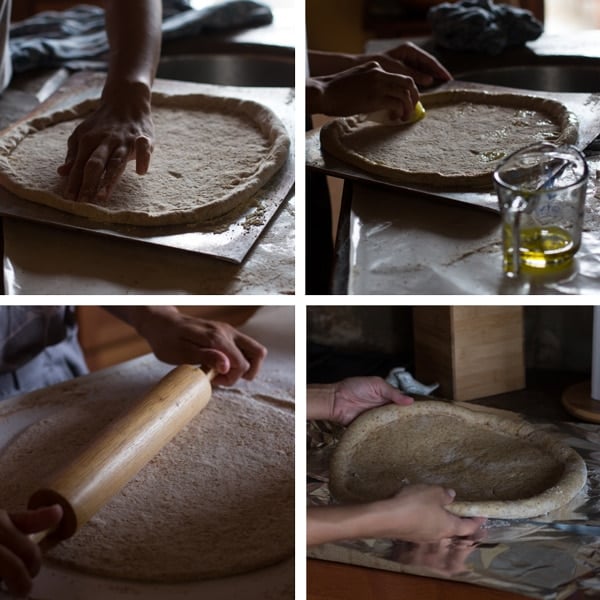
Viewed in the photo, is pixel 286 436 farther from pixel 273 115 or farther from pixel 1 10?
pixel 1 10

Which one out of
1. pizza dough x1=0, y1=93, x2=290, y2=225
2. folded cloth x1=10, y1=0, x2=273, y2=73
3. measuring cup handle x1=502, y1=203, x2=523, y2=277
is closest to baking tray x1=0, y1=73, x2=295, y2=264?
pizza dough x1=0, y1=93, x2=290, y2=225

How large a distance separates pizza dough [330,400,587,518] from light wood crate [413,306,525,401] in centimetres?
6

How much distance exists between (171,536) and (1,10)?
98 cm

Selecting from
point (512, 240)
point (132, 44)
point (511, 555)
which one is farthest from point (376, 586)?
point (132, 44)

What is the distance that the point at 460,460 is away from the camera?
113 centimetres

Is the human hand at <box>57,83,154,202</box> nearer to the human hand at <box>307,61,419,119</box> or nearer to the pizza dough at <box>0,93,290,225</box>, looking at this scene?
the pizza dough at <box>0,93,290,225</box>

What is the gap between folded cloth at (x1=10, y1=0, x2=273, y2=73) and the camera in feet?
5.40

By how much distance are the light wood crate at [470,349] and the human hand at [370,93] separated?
1.00 feet

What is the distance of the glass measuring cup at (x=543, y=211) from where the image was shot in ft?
3.11

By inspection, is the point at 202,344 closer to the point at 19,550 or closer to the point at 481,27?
the point at 19,550

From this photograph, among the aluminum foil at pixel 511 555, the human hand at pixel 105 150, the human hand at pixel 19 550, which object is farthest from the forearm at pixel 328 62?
the human hand at pixel 19 550

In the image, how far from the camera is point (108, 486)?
0.94 m

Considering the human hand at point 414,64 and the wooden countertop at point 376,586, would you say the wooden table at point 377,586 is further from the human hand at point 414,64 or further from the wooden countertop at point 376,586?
the human hand at point 414,64

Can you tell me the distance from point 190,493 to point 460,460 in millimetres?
352
